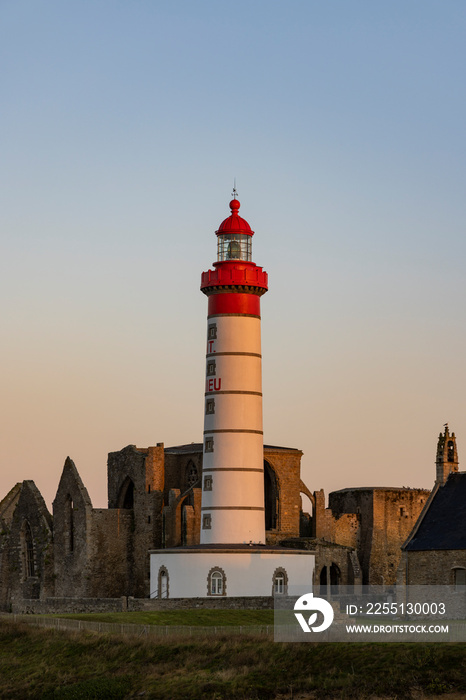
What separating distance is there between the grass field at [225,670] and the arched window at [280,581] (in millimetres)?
14304

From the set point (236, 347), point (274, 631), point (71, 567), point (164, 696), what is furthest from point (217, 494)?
point (164, 696)

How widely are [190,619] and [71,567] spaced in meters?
18.4

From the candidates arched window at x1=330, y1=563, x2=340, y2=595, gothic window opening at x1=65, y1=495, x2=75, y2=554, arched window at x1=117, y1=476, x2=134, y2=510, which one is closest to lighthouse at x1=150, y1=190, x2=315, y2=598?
arched window at x1=330, y1=563, x2=340, y2=595

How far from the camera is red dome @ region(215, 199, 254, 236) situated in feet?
213

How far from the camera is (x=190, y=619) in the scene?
52.3m

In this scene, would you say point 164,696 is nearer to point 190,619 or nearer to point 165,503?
point 190,619

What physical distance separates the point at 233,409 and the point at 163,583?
28.2ft

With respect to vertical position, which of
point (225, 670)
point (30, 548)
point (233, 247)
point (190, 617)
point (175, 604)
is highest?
point (233, 247)

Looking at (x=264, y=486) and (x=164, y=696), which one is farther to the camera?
(x=264, y=486)

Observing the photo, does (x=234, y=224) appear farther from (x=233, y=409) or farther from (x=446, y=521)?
(x=446, y=521)

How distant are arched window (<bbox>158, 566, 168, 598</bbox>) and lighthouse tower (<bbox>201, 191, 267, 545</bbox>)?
2.30m

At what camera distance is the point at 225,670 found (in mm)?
41969

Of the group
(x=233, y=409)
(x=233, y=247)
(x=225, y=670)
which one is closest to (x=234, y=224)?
(x=233, y=247)

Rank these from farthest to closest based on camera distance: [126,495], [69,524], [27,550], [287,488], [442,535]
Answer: [27,550] → [126,495] → [69,524] → [287,488] → [442,535]
